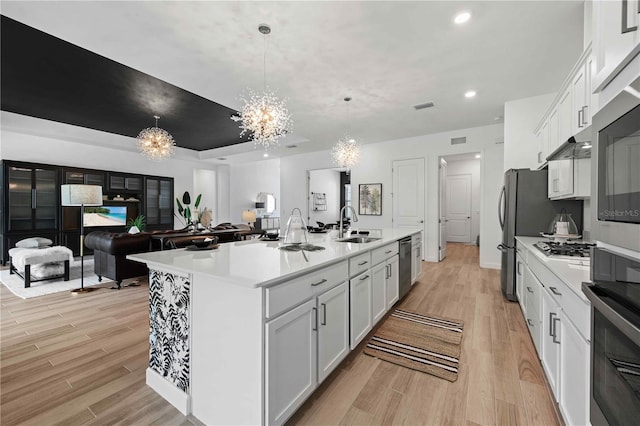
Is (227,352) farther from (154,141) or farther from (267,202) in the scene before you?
(267,202)

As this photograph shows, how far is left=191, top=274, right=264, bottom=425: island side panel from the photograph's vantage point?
131 centimetres

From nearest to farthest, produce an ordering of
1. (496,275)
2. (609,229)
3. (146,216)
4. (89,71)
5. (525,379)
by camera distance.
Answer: (609,229)
(525,379)
(89,71)
(496,275)
(146,216)

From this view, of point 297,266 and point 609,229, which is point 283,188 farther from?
point 609,229

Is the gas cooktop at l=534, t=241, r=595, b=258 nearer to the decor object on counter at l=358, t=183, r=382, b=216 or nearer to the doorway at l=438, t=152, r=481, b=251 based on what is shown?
the decor object on counter at l=358, t=183, r=382, b=216

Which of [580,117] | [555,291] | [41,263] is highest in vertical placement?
[580,117]

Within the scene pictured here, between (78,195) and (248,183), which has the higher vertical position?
(248,183)

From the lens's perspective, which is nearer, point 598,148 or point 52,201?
point 598,148

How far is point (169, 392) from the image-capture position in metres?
1.72

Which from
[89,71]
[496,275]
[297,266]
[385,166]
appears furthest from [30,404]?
[385,166]

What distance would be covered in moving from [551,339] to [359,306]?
1243 millimetres

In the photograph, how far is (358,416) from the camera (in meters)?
1.59

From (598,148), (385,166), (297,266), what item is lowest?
(297,266)

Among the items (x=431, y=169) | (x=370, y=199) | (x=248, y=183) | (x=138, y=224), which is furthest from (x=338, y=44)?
(x=248, y=183)

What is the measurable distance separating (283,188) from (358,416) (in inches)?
302
